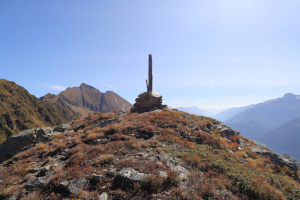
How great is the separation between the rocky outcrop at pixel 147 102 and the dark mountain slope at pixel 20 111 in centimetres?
12085

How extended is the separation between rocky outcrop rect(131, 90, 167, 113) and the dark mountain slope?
121m

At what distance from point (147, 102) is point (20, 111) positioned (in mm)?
152374

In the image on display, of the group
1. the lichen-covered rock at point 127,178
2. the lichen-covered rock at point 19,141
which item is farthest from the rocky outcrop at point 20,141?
the lichen-covered rock at point 127,178

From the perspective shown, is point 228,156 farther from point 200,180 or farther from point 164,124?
point 164,124

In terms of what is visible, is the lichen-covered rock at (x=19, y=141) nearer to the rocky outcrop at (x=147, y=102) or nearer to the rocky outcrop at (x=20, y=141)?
the rocky outcrop at (x=20, y=141)

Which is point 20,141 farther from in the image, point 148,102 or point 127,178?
point 127,178

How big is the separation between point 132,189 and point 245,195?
5504mm

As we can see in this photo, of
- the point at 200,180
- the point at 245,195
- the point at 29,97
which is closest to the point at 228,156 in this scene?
the point at 245,195

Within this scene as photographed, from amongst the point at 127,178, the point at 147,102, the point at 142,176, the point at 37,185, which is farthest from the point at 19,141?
the point at 142,176

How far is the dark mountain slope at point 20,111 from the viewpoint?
110806 millimetres

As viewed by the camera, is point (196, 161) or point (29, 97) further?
point (29, 97)

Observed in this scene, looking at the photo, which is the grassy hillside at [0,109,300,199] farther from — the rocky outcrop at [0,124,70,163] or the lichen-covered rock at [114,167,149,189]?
the rocky outcrop at [0,124,70,163]

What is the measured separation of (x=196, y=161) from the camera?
29.8 ft

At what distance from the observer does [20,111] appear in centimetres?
12562
